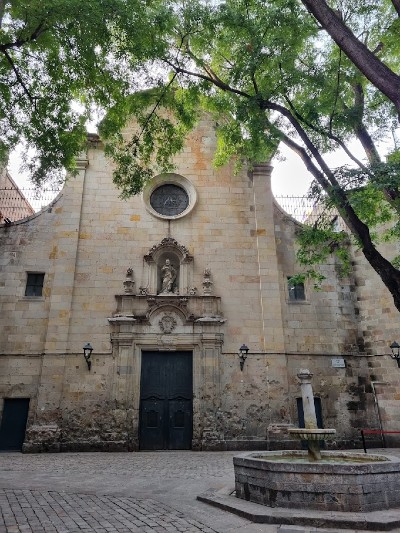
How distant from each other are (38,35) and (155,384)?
421 inches

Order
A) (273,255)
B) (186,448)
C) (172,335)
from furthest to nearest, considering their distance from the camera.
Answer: (273,255)
(172,335)
(186,448)

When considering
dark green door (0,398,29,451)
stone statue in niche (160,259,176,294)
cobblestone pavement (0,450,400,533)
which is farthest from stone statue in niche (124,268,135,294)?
cobblestone pavement (0,450,400,533)

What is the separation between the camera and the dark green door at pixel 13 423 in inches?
492

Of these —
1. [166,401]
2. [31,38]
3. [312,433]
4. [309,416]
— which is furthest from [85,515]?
[31,38]

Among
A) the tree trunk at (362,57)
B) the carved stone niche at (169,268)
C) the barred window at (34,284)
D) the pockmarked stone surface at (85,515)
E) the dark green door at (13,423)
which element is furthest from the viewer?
the carved stone niche at (169,268)

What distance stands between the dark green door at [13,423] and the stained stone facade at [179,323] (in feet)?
0.64

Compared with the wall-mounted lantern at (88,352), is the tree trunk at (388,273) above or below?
above

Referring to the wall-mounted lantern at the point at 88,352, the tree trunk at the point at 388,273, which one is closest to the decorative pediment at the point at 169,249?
the wall-mounted lantern at the point at 88,352

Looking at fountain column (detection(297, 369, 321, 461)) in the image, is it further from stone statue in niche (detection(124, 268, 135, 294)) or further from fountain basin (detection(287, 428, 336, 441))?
stone statue in niche (detection(124, 268, 135, 294))

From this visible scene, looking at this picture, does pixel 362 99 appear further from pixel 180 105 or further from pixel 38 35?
pixel 38 35

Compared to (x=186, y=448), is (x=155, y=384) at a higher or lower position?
higher

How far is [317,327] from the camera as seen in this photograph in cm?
1441

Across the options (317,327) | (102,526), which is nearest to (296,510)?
(102,526)

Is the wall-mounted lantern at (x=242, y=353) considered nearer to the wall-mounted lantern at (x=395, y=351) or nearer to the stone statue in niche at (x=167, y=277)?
the stone statue in niche at (x=167, y=277)
